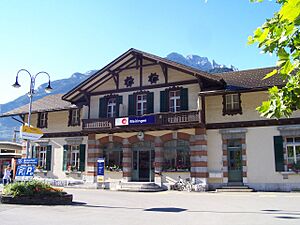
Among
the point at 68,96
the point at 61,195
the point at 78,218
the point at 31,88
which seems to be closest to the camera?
the point at 78,218

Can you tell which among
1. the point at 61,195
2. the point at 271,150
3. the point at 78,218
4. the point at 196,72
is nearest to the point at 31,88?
the point at 61,195

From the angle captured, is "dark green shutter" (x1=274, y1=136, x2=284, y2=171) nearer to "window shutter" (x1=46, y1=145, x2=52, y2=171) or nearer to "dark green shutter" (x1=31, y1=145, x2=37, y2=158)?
"window shutter" (x1=46, y1=145, x2=52, y2=171)

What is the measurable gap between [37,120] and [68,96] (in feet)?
13.9

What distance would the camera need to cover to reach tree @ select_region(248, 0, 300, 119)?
1418 mm

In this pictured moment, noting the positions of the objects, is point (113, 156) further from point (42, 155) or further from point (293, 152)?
point (293, 152)

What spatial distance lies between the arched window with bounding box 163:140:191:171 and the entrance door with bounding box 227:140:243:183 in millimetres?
2425

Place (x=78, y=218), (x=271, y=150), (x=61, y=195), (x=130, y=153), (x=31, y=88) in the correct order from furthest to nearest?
(x=130, y=153) < (x=271, y=150) < (x=31, y=88) < (x=61, y=195) < (x=78, y=218)

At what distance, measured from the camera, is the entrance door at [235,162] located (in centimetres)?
1847

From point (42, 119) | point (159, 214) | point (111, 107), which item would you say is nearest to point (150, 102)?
point (111, 107)

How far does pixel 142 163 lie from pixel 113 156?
231cm

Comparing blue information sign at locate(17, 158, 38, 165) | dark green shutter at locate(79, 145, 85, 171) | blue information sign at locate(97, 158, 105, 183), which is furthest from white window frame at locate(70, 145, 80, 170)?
blue information sign at locate(17, 158, 38, 165)

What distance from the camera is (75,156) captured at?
23641mm

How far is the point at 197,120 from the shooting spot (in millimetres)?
18531

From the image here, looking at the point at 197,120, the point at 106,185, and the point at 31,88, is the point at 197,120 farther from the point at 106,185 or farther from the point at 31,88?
the point at 31,88
